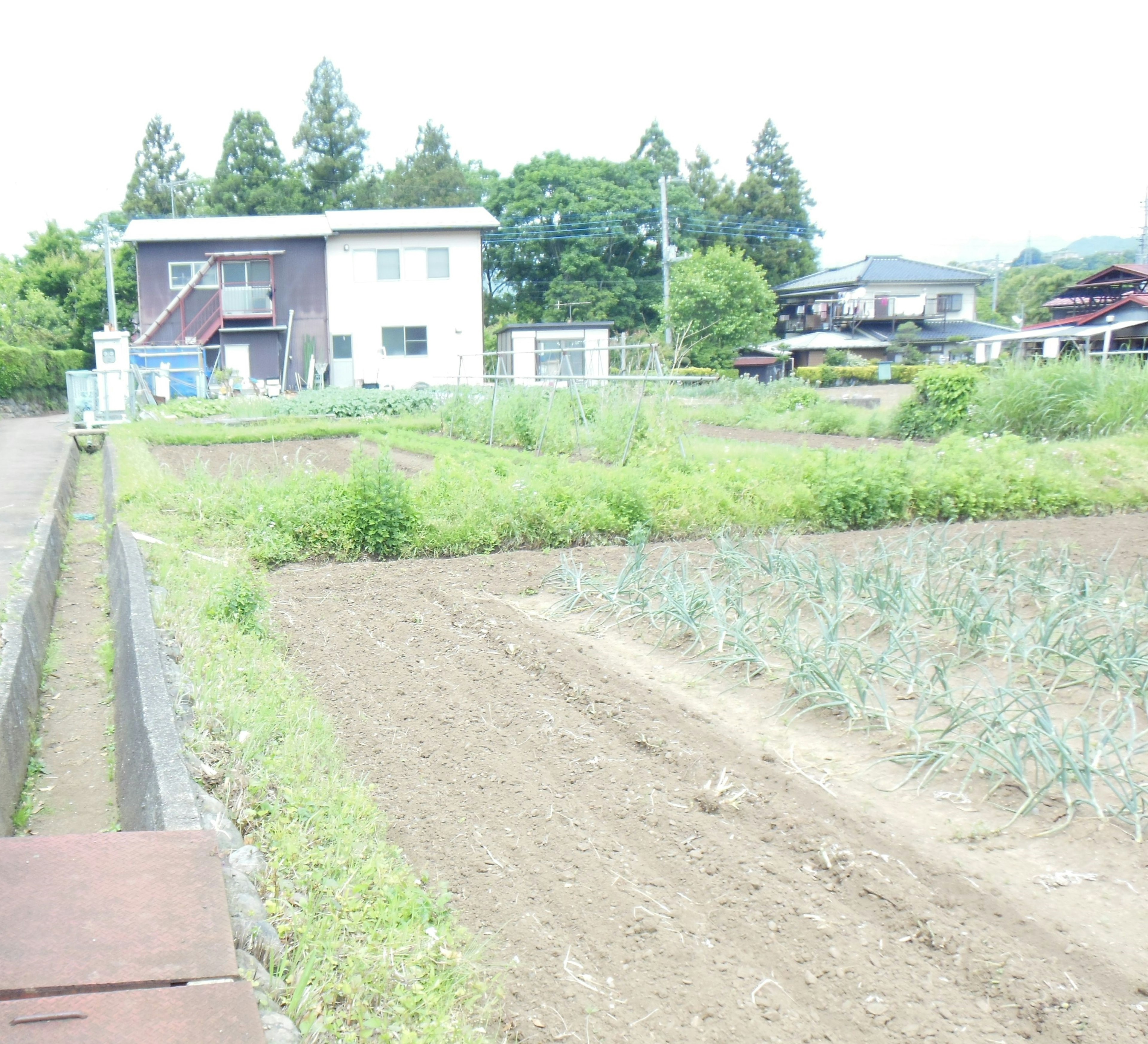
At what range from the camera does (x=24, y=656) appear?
5152 millimetres

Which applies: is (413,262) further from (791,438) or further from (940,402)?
(940,402)

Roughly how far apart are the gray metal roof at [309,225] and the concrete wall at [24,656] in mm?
25653

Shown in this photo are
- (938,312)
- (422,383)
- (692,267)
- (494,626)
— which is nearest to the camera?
(494,626)

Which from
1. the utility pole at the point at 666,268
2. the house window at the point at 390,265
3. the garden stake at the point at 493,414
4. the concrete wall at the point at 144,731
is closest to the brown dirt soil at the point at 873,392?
the utility pole at the point at 666,268

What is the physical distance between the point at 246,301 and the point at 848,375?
23.2 meters

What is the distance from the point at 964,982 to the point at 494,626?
358 centimetres

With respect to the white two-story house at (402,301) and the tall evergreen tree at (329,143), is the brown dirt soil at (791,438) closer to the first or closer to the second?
the white two-story house at (402,301)

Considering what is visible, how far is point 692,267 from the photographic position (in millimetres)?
38938

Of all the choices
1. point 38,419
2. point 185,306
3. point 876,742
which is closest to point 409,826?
point 876,742

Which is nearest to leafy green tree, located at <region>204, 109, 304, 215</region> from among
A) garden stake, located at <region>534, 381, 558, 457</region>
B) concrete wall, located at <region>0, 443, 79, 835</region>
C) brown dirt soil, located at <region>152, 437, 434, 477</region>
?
brown dirt soil, located at <region>152, 437, 434, 477</region>

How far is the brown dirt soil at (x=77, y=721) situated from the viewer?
13.3ft

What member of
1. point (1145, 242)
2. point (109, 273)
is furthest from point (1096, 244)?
point (109, 273)

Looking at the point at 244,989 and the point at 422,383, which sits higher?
the point at 422,383

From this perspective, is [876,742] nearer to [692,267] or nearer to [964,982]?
[964,982]
